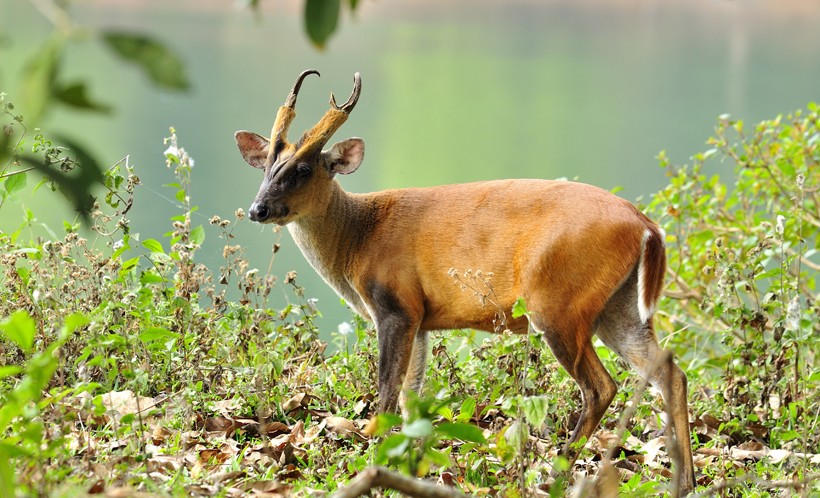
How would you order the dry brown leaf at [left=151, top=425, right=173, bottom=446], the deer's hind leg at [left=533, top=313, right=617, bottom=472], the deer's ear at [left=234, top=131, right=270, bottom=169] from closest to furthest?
the dry brown leaf at [left=151, top=425, right=173, bottom=446], the deer's hind leg at [left=533, top=313, right=617, bottom=472], the deer's ear at [left=234, top=131, right=270, bottom=169]

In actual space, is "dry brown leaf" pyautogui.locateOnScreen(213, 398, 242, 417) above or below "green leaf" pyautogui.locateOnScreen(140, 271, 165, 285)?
below

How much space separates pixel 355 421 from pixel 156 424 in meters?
0.77

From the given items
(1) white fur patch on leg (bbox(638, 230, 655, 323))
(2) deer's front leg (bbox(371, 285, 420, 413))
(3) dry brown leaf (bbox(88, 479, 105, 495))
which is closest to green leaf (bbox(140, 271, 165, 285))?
(2) deer's front leg (bbox(371, 285, 420, 413))

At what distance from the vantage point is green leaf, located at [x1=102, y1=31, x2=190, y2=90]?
127 centimetres

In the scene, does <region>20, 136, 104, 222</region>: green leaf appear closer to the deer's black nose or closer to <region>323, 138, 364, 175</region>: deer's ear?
the deer's black nose

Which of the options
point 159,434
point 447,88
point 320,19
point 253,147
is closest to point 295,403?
point 159,434

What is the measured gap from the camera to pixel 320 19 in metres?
1.35

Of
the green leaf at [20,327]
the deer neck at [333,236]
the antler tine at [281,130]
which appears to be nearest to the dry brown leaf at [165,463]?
the green leaf at [20,327]

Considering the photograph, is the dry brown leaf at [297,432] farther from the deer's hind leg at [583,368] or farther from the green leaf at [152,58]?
the green leaf at [152,58]

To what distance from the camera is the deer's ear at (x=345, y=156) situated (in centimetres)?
454

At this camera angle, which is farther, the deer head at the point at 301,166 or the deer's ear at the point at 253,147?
the deer's ear at the point at 253,147

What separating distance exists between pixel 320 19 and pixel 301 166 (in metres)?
3.09

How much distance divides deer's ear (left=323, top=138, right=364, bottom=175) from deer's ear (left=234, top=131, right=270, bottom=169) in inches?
12.8

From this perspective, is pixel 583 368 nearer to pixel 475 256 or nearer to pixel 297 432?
pixel 475 256
